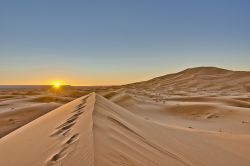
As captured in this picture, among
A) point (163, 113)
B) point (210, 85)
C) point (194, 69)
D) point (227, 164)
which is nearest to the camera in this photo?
point (227, 164)

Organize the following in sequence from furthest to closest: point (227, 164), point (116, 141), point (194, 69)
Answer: point (194, 69)
point (227, 164)
point (116, 141)

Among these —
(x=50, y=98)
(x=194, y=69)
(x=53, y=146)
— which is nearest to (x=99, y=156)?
(x=53, y=146)

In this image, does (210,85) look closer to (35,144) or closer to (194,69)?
(194,69)

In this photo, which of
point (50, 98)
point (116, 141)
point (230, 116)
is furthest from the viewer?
point (50, 98)

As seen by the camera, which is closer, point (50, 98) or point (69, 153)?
point (69, 153)

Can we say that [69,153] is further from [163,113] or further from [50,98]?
[50,98]

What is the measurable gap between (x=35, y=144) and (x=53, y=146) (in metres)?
0.55

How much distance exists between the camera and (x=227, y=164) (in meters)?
4.63

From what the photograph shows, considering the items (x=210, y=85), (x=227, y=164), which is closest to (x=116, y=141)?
(x=227, y=164)

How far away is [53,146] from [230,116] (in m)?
11.4

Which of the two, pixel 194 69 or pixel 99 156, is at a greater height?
pixel 194 69

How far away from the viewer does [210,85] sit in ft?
142

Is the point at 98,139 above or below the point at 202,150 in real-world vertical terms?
above

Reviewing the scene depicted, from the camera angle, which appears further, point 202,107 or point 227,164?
point 202,107
